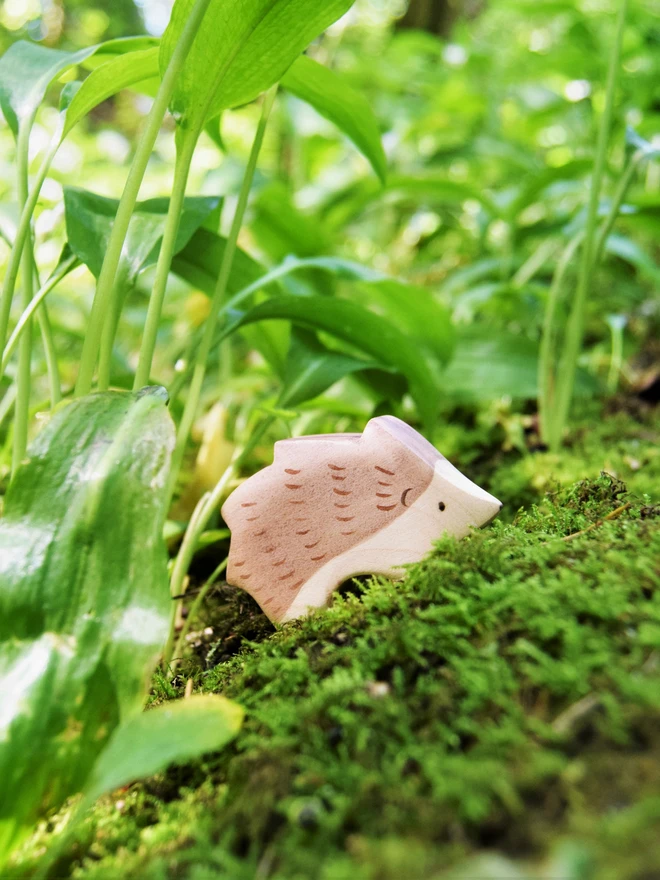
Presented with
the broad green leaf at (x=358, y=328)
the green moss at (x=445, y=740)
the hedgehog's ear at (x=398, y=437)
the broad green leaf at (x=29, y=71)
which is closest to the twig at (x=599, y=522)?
the green moss at (x=445, y=740)

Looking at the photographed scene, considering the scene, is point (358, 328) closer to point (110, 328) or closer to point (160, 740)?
point (110, 328)

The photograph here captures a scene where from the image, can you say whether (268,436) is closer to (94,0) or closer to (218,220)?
(218,220)

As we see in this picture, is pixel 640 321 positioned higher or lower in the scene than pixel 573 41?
lower

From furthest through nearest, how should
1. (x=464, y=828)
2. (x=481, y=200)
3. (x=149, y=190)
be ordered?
(x=149, y=190) → (x=481, y=200) → (x=464, y=828)

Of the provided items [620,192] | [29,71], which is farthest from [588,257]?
[29,71]

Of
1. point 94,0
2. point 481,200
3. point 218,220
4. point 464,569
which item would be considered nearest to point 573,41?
point 481,200

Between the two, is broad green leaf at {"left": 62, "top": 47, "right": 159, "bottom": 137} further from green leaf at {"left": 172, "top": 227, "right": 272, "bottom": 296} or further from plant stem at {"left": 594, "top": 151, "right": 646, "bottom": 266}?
plant stem at {"left": 594, "top": 151, "right": 646, "bottom": 266}
